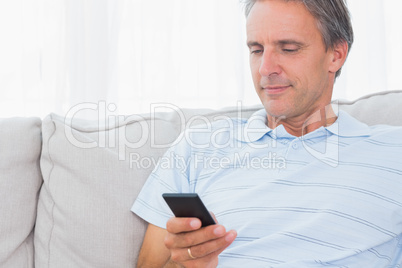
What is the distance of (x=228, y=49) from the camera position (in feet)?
6.72

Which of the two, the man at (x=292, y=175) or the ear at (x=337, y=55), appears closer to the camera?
the man at (x=292, y=175)

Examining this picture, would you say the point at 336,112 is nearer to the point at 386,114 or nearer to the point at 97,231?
the point at 386,114

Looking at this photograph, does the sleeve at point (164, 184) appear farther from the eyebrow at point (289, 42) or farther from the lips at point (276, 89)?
the eyebrow at point (289, 42)

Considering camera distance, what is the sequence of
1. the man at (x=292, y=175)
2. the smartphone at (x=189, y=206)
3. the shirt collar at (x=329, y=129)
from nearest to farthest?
the smartphone at (x=189, y=206) < the man at (x=292, y=175) < the shirt collar at (x=329, y=129)

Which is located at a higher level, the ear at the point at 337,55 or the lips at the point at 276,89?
the ear at the point at 337,55

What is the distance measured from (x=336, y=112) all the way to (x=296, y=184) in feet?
1.09

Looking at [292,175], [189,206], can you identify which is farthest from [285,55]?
[189,206]

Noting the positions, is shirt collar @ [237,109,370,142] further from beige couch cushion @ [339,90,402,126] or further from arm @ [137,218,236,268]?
arm @ [137,218,236,268]

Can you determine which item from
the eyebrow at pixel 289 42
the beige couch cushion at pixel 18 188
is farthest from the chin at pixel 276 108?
the beige couch cushion at pixel 18 188

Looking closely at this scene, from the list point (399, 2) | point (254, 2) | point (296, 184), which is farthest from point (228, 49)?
point (296, 184)

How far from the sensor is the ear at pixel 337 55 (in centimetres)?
136

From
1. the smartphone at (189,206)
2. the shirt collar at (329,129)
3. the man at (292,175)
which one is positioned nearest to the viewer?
the smartphone at (189,206)

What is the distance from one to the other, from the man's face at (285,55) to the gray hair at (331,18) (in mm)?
17

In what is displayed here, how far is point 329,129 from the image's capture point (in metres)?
1.28
